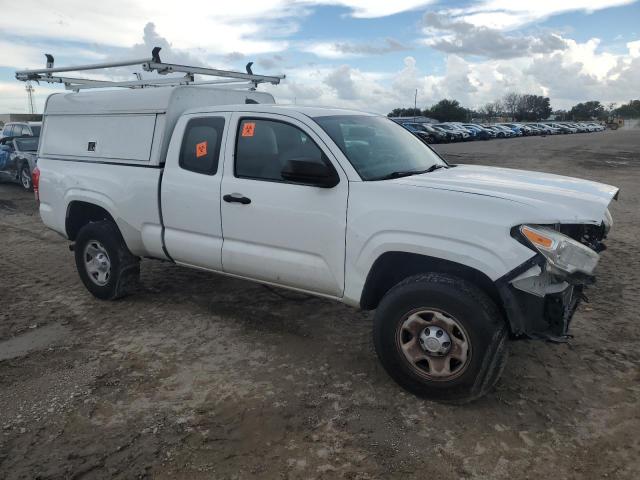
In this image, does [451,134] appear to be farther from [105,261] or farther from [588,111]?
[588,111]

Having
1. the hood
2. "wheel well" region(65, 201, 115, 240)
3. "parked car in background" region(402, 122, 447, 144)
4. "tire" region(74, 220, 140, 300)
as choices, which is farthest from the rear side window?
"parked car in background" region(402, 122, 447, 144)

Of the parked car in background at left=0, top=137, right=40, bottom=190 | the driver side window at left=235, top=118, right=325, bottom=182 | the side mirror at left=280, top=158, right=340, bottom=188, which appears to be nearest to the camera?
the side mirror at left=280, top=158, right=340, bottom=188

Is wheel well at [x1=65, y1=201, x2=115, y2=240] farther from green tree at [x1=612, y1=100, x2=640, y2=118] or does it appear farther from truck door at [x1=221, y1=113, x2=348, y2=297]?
green tree at [x1=612, y1=100, x2=640, y2=118]

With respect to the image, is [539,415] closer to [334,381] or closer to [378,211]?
[334,381]

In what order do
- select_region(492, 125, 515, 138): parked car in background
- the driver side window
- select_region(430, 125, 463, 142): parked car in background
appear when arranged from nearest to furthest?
the driver side window, select_region(430, 125, 463, 142): parked car in background, select_region(492, 125, 515, 138): parked car in background

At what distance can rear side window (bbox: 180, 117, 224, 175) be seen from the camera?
4.43 m

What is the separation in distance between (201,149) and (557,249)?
2.89 metres

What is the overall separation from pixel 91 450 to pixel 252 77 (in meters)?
4.46

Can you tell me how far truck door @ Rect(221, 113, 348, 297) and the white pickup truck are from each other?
1 cm

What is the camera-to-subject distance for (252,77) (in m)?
6.22

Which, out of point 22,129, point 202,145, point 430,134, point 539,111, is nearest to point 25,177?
point 22,129

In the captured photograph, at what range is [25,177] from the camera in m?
13.4

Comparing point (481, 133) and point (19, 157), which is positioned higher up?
point (481, 133)

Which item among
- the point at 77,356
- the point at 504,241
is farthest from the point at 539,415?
the point at 77,356
